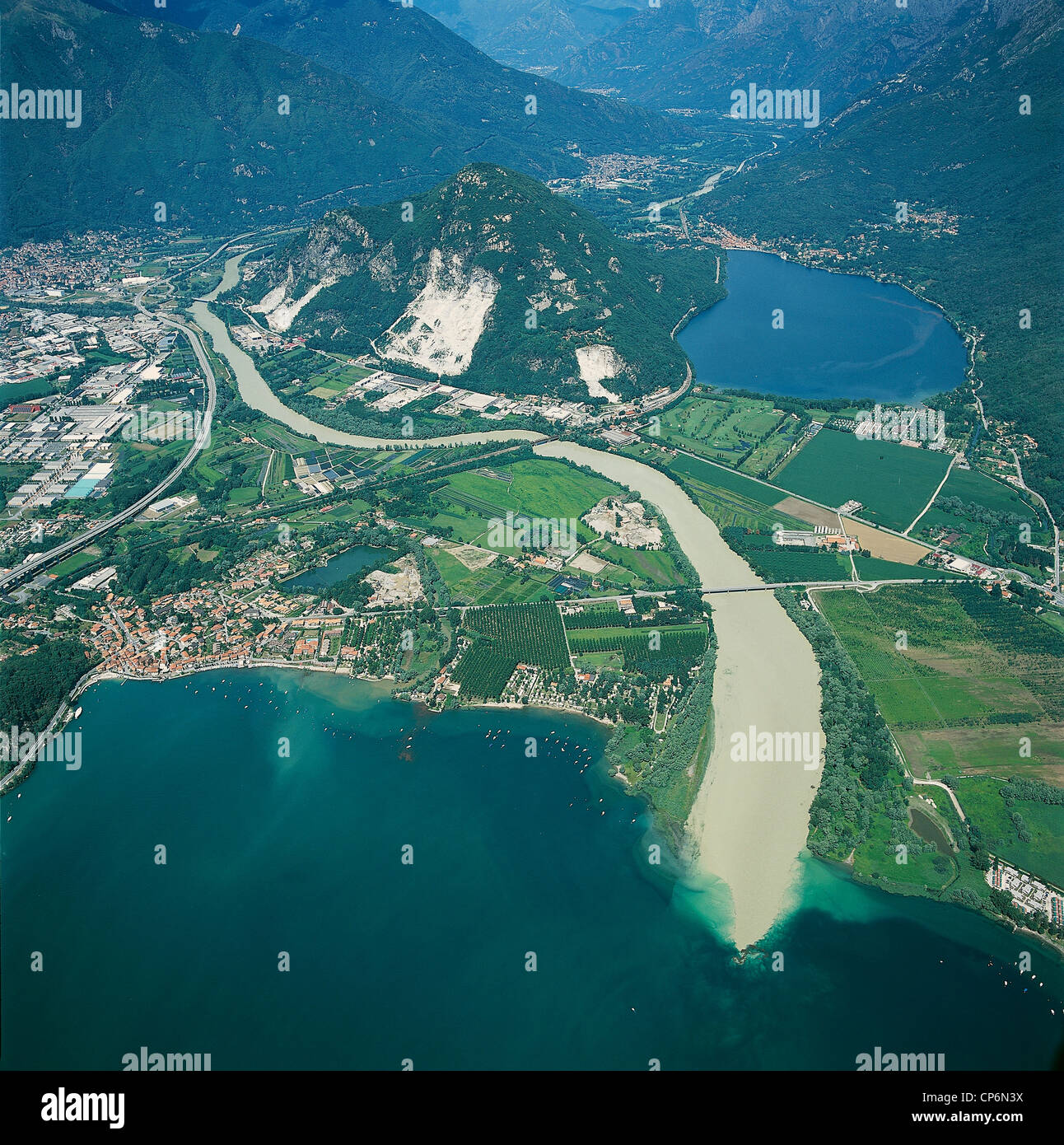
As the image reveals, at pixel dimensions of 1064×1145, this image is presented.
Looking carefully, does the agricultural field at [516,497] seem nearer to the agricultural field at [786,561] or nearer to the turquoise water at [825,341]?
the agricultural field at [786,561]

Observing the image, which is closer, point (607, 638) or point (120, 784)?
point (120, 784)

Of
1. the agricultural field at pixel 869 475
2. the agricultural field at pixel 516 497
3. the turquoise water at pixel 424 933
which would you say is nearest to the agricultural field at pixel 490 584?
the agricultural field at pixel 516 497

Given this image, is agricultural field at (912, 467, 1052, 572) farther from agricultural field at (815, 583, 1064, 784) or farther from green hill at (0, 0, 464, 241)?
green hill at (0, 0, 464, 241)

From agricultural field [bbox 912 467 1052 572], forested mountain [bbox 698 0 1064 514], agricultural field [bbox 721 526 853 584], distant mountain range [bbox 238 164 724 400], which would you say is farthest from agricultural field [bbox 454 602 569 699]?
forested mountain [bbox 698 0 1064 514]
